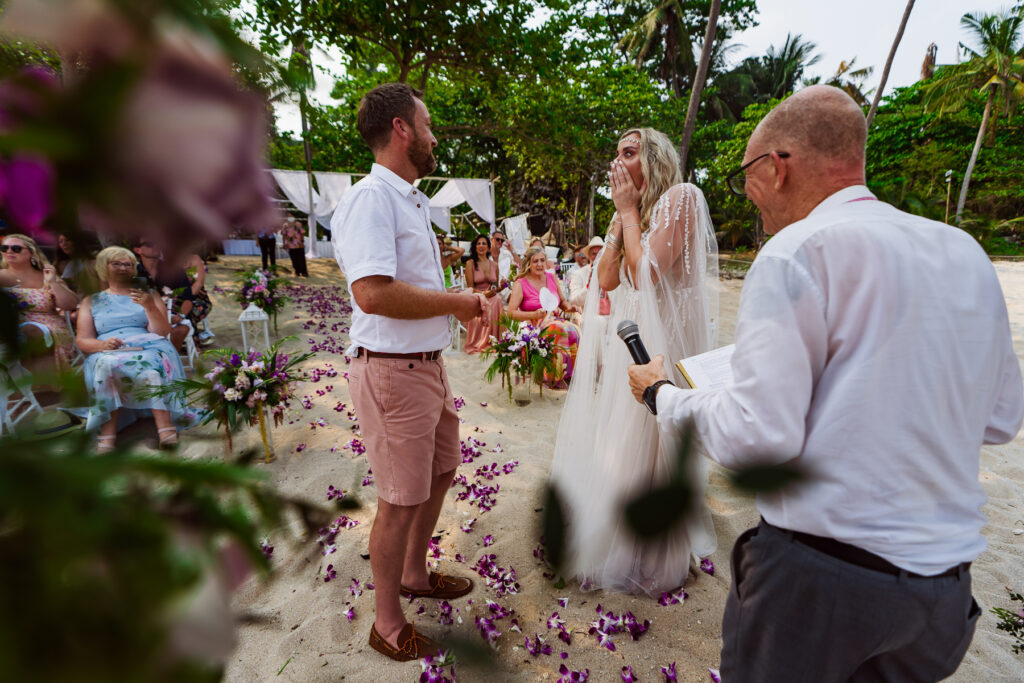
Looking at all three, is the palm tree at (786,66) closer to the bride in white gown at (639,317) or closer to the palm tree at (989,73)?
the palm tree at (989,73)

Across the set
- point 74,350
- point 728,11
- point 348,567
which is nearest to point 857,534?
point 348,567

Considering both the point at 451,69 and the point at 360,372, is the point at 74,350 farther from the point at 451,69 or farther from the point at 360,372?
the point at 451,69

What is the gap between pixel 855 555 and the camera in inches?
39.1

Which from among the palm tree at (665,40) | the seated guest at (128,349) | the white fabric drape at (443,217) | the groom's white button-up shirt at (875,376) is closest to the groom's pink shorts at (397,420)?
the groom's white button-up shirt at (875,376)

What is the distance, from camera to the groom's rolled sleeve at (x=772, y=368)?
915 millimetres

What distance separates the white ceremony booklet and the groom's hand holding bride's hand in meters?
0.06

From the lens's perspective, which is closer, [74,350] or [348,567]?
[348,567]

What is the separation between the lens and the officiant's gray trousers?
3.20 feet

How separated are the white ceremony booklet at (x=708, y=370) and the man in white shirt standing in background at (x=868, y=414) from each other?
0.76 ft

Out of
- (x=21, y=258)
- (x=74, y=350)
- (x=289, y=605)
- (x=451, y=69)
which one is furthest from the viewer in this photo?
(x=451, y=69)

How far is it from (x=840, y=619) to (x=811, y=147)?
1.08 metres

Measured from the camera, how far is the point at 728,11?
20.8 metres

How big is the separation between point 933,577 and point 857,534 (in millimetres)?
201

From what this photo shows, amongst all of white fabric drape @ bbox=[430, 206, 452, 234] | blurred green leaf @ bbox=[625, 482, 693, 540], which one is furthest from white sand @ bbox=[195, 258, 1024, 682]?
white fabric drape @ bbox=[430, 206, 452, 234]
